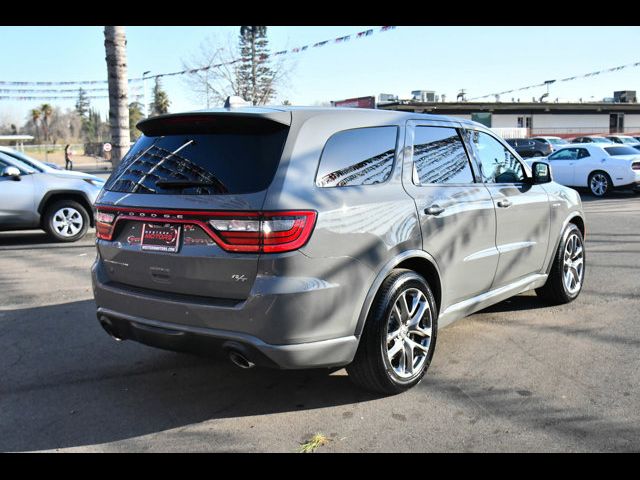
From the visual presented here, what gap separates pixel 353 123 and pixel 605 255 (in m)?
6.15

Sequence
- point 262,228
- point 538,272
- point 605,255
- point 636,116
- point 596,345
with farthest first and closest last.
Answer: point 636,116 → point 605,255 → point 538,272 → point 596,345 → point 262,228

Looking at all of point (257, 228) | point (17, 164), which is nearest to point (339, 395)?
point (257, 228)

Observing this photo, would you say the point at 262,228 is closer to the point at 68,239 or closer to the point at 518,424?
the point at 518,424

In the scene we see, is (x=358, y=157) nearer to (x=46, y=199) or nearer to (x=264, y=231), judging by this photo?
(x=264, y=231)

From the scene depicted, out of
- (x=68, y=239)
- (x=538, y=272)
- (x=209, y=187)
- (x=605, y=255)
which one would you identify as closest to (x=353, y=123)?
(x=209, y=187)

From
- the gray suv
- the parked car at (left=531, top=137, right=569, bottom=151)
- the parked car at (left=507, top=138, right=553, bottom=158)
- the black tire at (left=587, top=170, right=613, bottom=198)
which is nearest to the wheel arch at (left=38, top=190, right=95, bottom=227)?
the gray suv

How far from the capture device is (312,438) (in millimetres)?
3430

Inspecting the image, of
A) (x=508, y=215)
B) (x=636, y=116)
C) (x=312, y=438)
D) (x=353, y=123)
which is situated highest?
(x=636, y=116)

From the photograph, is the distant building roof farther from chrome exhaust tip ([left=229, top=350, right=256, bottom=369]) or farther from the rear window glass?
chrome exhaust tip ([left=229, top=350, right=256, bottom=369])

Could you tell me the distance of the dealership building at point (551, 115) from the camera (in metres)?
52.9

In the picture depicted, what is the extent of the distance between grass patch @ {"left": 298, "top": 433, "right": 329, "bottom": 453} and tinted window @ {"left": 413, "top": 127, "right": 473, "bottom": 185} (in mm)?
1770

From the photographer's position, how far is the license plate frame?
3543mm

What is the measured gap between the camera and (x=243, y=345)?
3.38m

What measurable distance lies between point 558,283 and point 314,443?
3536 millimetres
